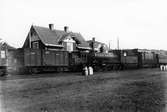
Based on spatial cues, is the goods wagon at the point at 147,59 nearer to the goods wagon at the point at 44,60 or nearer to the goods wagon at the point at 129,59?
the goods wagon at the point at 129,59

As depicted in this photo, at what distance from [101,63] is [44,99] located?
2257cm

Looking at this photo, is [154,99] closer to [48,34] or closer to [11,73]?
[11,73]

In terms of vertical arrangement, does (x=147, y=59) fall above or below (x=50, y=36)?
below

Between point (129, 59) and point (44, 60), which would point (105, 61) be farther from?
point (44, 60)

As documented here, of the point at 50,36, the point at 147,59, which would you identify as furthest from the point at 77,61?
the point at 147,59

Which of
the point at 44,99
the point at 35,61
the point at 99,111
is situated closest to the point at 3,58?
the point at 35,61

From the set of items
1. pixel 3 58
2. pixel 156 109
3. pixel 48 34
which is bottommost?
pixel 156 109

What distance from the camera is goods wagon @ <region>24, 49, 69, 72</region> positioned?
23641mm

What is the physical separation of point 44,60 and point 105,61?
1083 cm

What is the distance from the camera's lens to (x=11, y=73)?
22984 mm

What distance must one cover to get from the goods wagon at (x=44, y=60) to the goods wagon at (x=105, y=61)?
191 inches

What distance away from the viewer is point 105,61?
107ft

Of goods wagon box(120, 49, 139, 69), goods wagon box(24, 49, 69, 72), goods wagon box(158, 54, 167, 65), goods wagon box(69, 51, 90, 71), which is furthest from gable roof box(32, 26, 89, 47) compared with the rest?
goods wagon box(158, 54, 167, 65)

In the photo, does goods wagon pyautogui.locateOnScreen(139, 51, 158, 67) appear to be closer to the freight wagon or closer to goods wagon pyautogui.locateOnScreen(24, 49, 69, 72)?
the freight wagon
